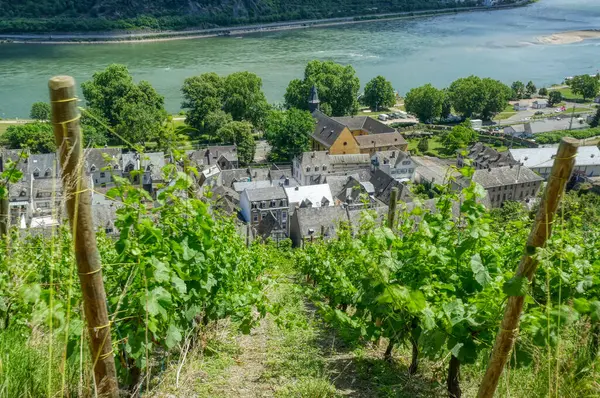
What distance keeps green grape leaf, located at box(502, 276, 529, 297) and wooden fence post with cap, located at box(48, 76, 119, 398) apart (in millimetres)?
1974

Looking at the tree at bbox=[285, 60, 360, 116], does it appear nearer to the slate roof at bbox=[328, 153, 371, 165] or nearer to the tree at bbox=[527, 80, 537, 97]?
the slate roof at bbox=[328, 153, 371, 165]

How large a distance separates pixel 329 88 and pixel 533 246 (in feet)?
134

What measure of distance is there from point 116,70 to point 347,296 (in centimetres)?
3777

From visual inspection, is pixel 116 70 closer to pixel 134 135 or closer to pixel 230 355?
pixel 134 135

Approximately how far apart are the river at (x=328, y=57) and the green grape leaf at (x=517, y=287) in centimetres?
3859

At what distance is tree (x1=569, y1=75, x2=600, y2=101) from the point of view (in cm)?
4750

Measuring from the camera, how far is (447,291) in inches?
160

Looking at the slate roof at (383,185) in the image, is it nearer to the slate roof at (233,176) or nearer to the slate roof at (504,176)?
the slate roof at (504,176)

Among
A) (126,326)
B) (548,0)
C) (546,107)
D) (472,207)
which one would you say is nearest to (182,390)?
(126,326)

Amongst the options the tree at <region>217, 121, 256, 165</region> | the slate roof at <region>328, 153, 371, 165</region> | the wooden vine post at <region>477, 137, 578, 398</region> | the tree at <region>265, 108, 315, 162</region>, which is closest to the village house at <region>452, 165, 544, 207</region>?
the slate roof at <region>328, 153, 371, 165</region>

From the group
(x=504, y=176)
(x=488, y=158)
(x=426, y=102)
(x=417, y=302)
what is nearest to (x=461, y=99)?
(x=426, y=102)

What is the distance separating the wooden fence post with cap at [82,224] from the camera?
2600 mm

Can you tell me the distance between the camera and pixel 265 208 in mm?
23344

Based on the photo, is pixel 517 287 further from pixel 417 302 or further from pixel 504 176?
pixel 504 176
